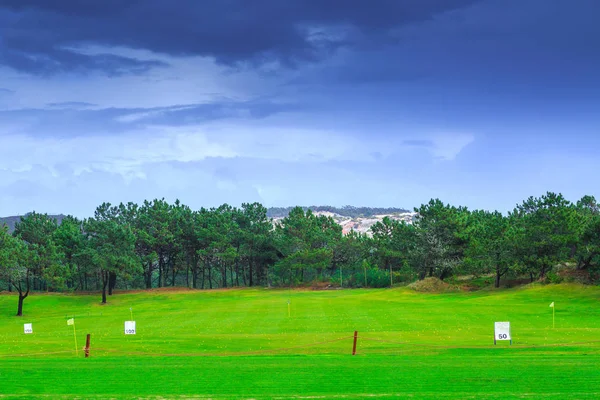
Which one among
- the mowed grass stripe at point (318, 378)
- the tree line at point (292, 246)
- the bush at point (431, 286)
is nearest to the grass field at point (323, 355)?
the mowed grass stripe at point (318, 378)

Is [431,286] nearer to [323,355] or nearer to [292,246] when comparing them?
[292,246]

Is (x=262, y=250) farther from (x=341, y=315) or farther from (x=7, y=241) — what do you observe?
(x=341, y=315)

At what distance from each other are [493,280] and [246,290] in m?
37.2

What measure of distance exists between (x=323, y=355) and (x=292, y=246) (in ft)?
268

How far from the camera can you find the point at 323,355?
27312 mm

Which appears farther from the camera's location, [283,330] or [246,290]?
[246,290]

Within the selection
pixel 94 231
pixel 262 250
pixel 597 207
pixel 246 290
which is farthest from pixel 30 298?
pixel 597 207

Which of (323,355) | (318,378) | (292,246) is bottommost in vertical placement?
(323,355)

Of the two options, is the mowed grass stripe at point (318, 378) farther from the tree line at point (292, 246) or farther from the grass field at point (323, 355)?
the tree line at point (292, 246)

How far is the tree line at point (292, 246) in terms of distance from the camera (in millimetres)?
76625

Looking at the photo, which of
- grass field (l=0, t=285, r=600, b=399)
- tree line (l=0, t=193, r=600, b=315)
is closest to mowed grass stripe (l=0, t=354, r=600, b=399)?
grass field (l=0, t=285, r=600, b=399)

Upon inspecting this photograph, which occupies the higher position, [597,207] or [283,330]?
[597,207]

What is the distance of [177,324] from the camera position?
157 ft

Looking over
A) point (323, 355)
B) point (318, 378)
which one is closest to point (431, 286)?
point (323, 355)
